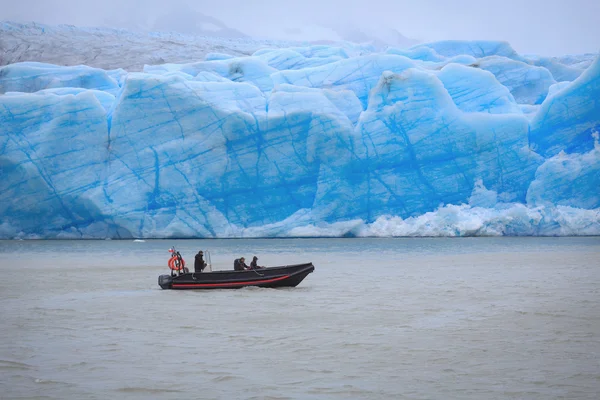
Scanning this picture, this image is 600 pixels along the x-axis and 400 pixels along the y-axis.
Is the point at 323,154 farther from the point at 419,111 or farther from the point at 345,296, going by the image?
the point at 345,296

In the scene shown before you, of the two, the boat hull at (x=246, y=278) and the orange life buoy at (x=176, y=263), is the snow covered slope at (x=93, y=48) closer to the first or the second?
the orange life buoy at (x=176, y=263)

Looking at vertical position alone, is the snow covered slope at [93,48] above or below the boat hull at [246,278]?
above

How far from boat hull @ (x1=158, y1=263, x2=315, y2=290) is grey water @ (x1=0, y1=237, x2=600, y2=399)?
0.18 meters

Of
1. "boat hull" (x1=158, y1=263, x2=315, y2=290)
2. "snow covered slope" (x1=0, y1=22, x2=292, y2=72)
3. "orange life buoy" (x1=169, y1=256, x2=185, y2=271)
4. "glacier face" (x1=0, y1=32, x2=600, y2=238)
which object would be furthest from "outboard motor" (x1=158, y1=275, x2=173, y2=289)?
"snow covered slope" (x1=0, y1=22, x2=292, y2=72)

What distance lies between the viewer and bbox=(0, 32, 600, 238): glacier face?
26.5m

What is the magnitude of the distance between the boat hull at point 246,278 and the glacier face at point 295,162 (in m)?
12.9

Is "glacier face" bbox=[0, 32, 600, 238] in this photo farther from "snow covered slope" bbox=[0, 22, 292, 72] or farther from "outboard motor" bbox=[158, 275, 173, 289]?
"snow covered slope" bbox=[0, 22, 292, 72]

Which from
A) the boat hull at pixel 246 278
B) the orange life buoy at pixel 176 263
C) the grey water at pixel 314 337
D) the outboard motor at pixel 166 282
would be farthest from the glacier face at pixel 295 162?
the boat hull at pixel 246 278

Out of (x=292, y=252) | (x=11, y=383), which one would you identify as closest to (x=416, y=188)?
(x=292, y=252)

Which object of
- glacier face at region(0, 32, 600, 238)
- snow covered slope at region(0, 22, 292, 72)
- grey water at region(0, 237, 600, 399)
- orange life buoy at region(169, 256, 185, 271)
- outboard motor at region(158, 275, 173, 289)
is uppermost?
snow covered slope at region(0, 22, 292, 72)

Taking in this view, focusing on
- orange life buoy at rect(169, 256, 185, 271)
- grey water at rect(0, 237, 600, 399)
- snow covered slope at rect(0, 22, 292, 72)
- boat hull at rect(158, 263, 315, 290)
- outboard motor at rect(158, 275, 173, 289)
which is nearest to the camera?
grey water at rect(0, 237, 600, 399)

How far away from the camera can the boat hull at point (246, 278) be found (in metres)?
13.7

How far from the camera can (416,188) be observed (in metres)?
26.8

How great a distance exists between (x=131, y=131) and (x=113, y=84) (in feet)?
19.8
